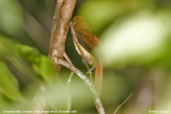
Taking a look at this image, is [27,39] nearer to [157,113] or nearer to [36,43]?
[36,43]

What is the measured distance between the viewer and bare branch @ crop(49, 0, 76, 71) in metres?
0.33

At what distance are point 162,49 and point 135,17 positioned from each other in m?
0.04

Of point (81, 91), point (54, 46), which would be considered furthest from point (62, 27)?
point (81, 91)

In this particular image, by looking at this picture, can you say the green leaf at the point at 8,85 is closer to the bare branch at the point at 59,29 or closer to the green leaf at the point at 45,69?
the green leaf at the point at 45,69

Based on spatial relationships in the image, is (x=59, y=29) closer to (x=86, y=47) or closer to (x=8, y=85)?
(x=86, y=47)

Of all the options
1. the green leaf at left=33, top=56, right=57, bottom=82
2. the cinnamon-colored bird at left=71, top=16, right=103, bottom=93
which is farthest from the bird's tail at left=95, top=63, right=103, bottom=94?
the green leaf at left=33, top=56, right=57, bottom=82

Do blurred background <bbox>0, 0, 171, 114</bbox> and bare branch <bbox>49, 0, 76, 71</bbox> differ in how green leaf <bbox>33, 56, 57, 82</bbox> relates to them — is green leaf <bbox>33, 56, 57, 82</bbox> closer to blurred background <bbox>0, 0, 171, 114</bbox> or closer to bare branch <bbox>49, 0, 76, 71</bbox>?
blurred background <bbox>0, 0, 171, 114</bbox>

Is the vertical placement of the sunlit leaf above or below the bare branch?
above

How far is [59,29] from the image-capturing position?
344mm

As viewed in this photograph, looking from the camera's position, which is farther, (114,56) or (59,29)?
(59,29)

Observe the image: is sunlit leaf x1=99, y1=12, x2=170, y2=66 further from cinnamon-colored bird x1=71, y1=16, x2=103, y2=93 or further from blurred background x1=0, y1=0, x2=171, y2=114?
cinnamon-colored bird x1=71, y1=16, x2=103, y2=93

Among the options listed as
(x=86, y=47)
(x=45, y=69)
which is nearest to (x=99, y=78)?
(x=86, y=47)

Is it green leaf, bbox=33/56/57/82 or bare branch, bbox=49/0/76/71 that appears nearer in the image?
green leaf, bbox=33/56/57/82

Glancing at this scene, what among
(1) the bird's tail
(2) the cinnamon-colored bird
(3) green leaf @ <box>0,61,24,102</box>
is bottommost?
(1) the bird's tail
